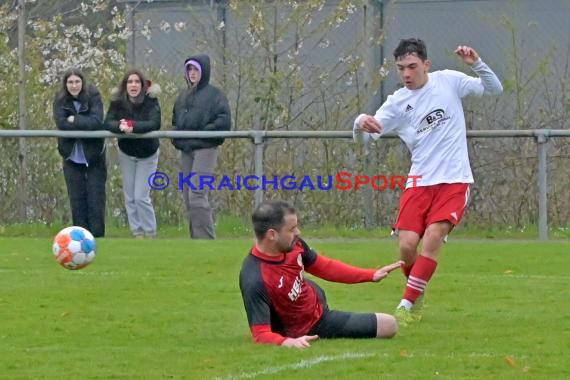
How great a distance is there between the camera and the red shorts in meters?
9.70

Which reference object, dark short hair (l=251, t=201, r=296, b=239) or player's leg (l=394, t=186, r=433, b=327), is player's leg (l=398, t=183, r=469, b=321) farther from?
dark short hair (l=251, t=201, r=296, b=239)

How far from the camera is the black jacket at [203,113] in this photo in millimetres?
16156

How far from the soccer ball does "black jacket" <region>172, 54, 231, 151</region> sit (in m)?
5.25

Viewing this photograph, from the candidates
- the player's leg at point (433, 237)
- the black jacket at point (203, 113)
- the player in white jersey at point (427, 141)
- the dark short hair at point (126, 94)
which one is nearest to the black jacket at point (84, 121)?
the dark short hair at point (126, 94)

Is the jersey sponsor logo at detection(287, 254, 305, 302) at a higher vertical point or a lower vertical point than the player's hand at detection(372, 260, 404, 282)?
lower

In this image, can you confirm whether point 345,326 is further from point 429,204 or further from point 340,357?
point 429,204

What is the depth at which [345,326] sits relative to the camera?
8.58 m

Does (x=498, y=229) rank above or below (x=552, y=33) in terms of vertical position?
below

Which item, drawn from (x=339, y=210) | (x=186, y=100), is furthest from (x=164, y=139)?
(x=339, y=210)

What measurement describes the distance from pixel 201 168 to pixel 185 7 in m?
4.90

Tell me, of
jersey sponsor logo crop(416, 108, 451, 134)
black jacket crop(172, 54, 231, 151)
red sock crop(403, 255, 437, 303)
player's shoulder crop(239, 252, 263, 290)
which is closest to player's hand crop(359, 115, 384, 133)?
jersey sponsor logo crop(416, 108, 451, 134)

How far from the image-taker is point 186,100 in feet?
53.9

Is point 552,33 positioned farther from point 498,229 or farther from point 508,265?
point 508,265

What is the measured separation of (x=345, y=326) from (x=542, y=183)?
27.1 ft
